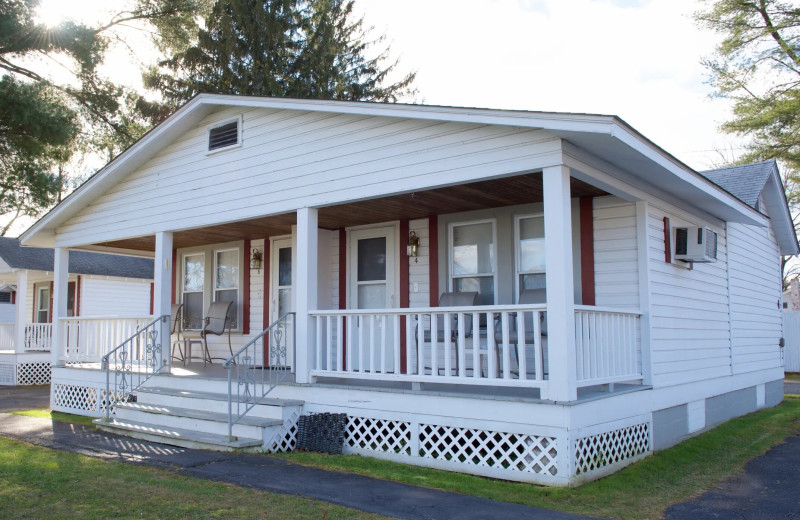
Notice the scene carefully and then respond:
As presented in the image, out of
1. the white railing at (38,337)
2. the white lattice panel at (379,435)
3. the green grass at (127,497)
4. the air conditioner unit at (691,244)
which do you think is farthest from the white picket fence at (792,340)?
the white railing at (38,337)

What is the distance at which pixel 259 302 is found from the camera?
Result: 448 inches

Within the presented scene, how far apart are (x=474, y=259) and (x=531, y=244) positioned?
0.84 metres

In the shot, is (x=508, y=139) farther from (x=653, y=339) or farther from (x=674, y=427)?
(x=674, y=427)

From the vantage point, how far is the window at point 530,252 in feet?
27.3

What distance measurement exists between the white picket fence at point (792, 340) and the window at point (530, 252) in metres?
15.6

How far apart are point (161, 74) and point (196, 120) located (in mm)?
14885

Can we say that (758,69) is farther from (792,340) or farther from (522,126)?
(522,126)

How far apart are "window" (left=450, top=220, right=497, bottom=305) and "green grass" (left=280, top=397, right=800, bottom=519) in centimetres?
284

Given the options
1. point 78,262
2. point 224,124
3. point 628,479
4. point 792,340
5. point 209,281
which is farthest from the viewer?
point 792,340

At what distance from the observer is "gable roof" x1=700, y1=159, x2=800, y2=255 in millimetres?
11585

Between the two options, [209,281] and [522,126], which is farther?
[209,281]

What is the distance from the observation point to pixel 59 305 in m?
11.3

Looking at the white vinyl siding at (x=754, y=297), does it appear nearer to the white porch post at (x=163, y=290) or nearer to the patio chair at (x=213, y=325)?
the patio chair at (x=213, y=325)

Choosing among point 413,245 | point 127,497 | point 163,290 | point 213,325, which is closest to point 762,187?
point 413,245
